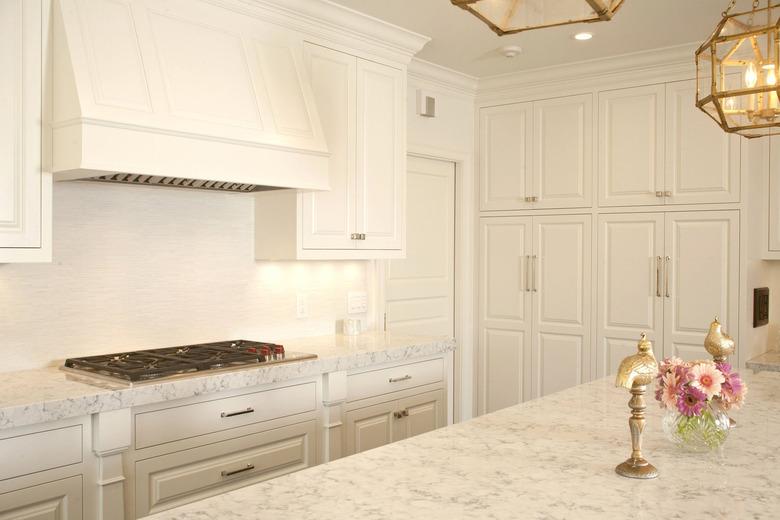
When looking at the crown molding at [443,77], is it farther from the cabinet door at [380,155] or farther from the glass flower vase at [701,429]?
the glass flower vase at [701,429]

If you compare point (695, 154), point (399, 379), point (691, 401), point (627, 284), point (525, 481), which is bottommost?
point (399, 379)

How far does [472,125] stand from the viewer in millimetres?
5000

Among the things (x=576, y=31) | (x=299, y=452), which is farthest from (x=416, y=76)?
(x=299, y=452)

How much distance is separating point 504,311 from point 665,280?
1.12m

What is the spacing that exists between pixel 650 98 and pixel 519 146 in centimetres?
90

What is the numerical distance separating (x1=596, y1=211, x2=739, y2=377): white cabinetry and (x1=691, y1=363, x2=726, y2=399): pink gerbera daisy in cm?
263

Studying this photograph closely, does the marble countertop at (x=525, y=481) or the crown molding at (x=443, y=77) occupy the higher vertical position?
the crown molding at (x=443, y=77)

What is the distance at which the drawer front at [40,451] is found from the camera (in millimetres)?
2082

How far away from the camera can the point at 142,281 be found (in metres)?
3.02

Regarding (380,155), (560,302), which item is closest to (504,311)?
(560,302)

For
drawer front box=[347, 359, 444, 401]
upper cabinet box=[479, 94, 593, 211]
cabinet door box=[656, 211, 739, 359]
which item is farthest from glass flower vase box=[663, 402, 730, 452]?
upper cabinet box=[479, 94, 593, 211]

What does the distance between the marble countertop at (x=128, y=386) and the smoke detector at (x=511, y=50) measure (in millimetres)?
1874

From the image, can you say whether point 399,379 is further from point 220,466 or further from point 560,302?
point 560,302

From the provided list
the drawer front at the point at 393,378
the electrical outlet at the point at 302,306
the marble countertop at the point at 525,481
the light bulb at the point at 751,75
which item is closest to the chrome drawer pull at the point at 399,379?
the drawer front at the point at 393,378
